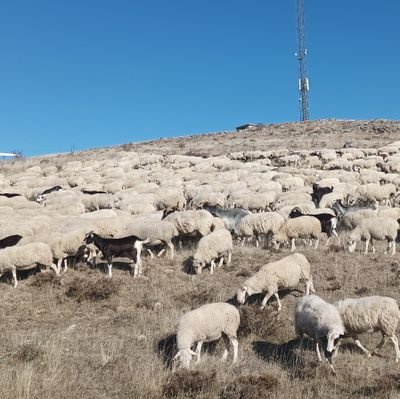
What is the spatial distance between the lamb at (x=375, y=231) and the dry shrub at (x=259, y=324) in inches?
249

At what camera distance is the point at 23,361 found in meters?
8.00

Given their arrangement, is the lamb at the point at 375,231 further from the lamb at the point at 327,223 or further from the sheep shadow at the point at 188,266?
the sheep shadow at the point at 188,266

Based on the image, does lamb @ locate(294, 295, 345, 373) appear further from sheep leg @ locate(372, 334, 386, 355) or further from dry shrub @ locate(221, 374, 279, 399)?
dry shrub @ locate(221, 374, 279, 399)

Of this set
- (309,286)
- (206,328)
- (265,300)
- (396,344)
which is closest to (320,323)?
(396,344)

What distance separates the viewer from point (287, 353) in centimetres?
952

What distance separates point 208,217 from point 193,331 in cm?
916

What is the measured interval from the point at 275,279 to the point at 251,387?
4638mm

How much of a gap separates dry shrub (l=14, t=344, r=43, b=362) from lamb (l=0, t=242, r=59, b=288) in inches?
214

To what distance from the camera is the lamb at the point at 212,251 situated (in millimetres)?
14734

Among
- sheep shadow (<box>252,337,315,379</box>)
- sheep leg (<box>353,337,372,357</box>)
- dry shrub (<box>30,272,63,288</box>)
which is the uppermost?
dry shrub (<box>30,272,63,288</box>)

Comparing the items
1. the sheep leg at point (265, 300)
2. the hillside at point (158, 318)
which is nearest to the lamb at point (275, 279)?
the sheep leg at point (265, 300)

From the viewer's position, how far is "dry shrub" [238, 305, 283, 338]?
33.4 feet

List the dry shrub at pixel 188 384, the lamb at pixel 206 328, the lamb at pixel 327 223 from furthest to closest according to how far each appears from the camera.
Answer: the lamb at pixel 327 223
the lamb at pixel 206 328
the dry shrub at pixel 188 384

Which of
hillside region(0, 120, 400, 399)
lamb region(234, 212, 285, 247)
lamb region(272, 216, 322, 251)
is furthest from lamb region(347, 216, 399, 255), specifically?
lamb region(234, 212, 285, 247)
